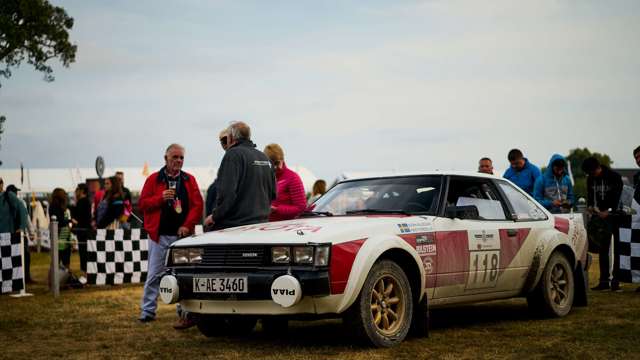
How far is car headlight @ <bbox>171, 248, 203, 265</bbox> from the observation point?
6873 millimetres

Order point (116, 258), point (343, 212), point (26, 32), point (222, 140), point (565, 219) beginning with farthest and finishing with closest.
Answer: point (26, 32) < point (116, 258) < point (565, 219) < point (222, 140) < point (343, 212)

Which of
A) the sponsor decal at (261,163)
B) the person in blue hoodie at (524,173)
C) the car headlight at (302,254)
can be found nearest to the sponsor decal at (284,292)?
the car headlight at (302,254)

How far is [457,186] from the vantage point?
312 inches

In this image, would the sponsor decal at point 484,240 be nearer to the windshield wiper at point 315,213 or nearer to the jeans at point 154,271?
the windshield wiper at point 315,213

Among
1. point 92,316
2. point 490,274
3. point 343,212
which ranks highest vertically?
point 343,212

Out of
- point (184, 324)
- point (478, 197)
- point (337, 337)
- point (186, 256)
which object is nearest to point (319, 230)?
point (186, 256)

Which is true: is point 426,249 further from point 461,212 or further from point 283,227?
point 283,227

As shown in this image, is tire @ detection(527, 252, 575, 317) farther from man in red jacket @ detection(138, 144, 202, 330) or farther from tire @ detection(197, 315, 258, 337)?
man in red jacket @ detection(138, 144, 202, 330)

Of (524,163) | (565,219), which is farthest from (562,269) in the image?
(524,163)

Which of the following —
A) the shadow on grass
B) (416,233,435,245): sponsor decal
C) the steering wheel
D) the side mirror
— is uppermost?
the steering wheel

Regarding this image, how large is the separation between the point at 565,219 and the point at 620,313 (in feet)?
3.63

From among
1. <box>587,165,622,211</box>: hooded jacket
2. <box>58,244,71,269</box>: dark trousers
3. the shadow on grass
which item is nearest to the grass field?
the shadow on grass

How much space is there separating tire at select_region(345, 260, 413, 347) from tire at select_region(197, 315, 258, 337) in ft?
4.41

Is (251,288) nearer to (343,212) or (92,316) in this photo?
(343,212)
